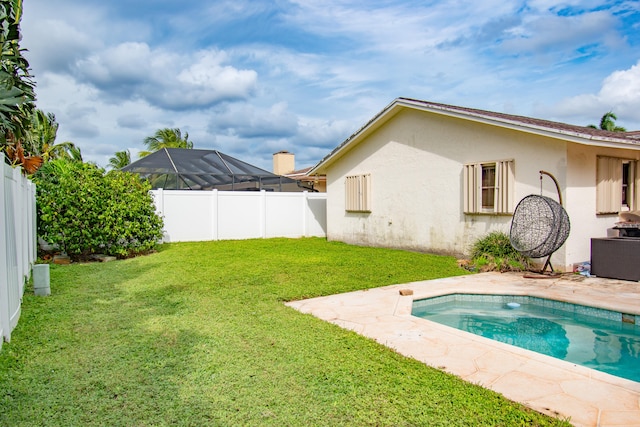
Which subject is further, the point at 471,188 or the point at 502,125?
the point at 471,188

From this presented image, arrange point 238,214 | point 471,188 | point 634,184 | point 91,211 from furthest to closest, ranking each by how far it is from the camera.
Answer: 1. point 238,214
2. point 91,211
3. point 471,188
4. point 634,184

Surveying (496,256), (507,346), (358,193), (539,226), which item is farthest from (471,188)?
(507,346)

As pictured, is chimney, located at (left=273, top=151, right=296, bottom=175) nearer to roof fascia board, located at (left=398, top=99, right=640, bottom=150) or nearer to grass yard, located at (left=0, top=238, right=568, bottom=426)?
roof fascia board, located at (left=398, top=99, right=640, bottom=150)

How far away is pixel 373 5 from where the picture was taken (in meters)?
11.9

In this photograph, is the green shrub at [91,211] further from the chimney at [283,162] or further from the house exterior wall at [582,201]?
the chimney at [283,162]

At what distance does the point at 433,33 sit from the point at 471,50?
1538mm

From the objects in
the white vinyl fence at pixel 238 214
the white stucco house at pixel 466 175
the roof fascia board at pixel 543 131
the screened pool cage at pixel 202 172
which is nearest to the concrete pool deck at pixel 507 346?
the white stucco house at pixel 466 175

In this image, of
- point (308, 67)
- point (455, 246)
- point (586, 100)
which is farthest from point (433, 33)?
point (586, 100)

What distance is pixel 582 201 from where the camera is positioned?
370 inches

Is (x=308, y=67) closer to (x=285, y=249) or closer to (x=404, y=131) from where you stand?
(x=404, y=131)

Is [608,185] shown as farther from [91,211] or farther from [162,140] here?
[162,140]

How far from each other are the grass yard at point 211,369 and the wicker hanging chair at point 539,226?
13.8 feet

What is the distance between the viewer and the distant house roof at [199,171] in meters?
17.7

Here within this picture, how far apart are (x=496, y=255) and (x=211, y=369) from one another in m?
8.17
